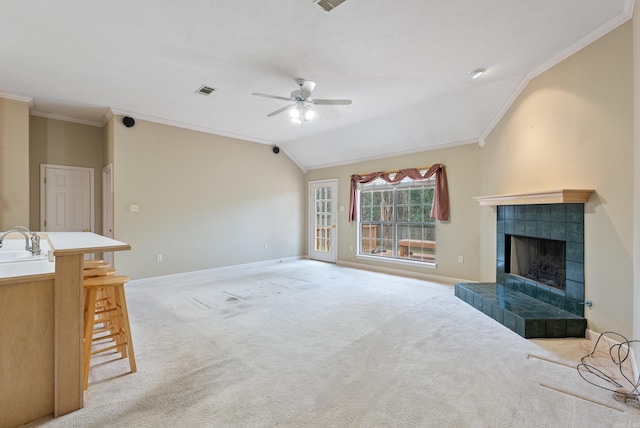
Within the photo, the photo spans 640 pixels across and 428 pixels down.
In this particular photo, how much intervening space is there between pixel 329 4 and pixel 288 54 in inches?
34.4

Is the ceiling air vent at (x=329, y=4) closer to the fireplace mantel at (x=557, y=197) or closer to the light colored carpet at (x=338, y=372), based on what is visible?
the fireplace mantel at (x=557, y=197)

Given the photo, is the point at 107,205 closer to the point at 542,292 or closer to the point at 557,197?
the point at 557,197

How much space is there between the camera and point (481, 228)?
15.8 feet

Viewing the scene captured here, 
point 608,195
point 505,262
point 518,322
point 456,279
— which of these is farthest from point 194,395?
point 456,279

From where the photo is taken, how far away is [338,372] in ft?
7.52

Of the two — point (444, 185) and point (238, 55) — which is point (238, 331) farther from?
point (444, 185)

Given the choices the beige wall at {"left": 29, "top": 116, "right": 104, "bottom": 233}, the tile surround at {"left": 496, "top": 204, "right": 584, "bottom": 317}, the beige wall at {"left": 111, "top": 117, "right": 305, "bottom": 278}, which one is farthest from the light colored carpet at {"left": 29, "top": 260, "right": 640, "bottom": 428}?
the beige wall at {"left": 29, "top": 116, "right": 104, "bottom": 233}

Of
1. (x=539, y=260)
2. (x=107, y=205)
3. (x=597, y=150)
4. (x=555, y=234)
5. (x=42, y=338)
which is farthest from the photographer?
(x=107, y=205)

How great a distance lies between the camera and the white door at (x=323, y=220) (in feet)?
23.7

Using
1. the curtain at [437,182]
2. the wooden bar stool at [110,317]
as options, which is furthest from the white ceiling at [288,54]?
the wooden bar stool at [110,317]

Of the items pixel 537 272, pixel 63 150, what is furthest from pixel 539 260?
pixel 63 150

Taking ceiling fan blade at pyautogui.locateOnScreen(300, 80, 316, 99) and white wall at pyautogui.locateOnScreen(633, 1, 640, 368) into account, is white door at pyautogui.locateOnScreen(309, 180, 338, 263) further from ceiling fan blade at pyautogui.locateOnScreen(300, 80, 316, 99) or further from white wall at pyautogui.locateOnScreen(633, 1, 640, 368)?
white wall at pyautogui.locateOnScreen(633, 1, 640, 368)

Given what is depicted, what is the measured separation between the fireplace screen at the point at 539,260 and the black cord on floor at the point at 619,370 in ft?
2.43

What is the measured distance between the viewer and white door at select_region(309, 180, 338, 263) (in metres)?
7.24
